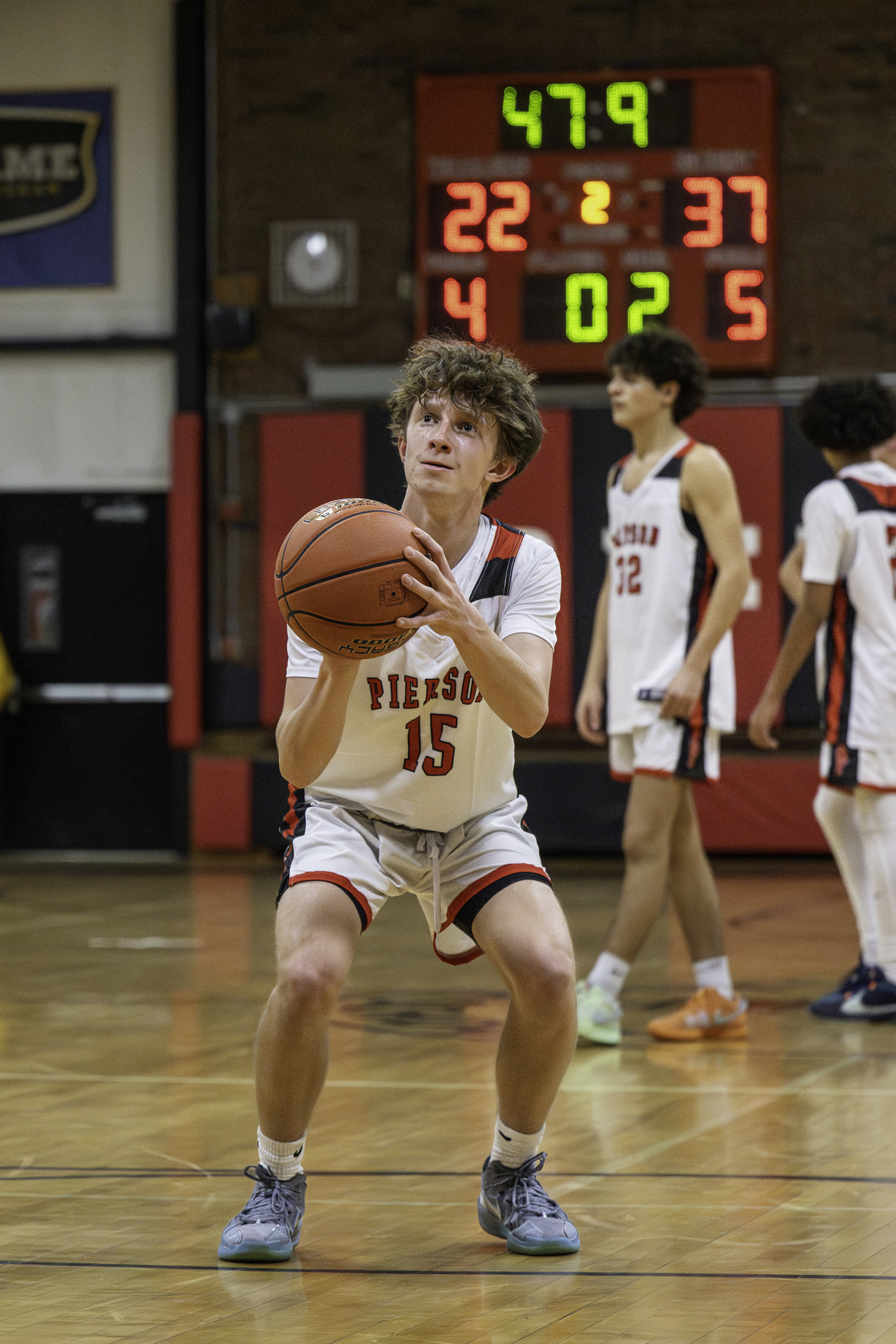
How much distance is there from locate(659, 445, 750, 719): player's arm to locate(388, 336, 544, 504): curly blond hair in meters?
1.67

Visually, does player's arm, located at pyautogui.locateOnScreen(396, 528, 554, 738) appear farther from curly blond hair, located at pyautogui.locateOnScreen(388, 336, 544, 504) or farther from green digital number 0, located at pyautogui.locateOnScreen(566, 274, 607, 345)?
green digital number 0, located at pyautogui.locateOnScreen(566, 274, 607, 345)

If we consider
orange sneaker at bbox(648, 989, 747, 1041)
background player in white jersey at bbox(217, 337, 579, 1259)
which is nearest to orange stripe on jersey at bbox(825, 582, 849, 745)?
orange sneaker at bbox(648, 989, 747, 1041)

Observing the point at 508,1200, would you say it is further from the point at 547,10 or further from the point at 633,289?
the point at 547,10

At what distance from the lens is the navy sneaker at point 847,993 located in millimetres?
4898

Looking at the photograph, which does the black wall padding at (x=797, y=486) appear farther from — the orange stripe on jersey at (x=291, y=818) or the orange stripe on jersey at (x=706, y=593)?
the orange stripe on jersey at (x=291, y=818)

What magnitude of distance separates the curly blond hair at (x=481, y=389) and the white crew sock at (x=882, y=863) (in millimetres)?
2257

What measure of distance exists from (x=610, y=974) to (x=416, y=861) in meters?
1.87

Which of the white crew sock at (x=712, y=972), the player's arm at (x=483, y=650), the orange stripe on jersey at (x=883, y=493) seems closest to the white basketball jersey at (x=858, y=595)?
the orange stripe on jersey at (x=883, y=493)

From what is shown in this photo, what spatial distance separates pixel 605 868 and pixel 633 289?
3019 millimetres

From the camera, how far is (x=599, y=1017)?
4.52 m

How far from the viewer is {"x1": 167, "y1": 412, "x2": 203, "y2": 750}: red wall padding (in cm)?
966

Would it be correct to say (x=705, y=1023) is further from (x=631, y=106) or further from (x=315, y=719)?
(x=631, y=106)

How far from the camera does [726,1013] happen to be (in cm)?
463

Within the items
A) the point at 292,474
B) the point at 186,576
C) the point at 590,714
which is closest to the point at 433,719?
the point at 590,714
